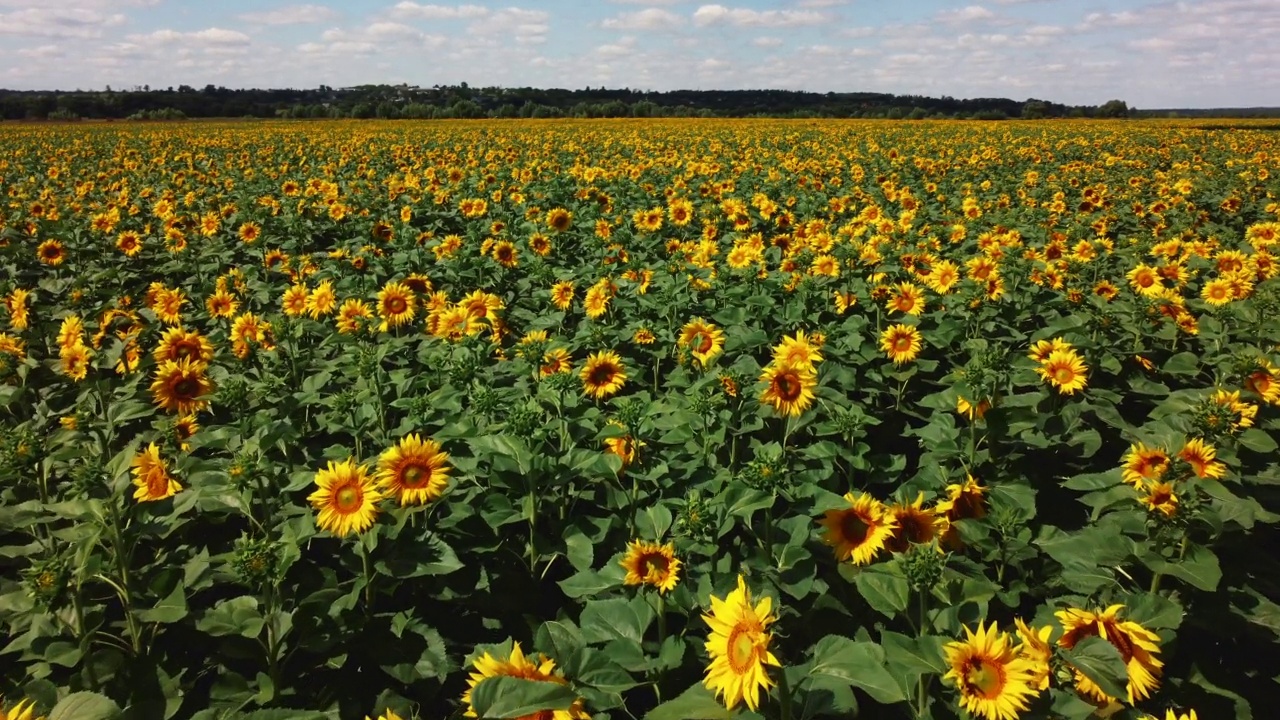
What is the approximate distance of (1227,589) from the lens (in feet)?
10.2

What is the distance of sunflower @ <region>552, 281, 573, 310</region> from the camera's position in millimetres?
6543

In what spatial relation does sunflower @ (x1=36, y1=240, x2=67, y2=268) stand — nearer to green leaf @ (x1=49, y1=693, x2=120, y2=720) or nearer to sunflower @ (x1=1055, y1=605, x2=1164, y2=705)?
green leaf @ (x1=49, y1=693, x2=120, y2=720)

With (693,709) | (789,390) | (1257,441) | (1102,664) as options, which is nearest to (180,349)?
(789,390)

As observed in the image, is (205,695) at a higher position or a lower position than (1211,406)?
lower

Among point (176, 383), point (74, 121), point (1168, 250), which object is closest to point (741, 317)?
point (176, 383)

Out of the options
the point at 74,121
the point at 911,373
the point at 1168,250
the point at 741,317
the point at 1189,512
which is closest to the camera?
the point at 1189,512

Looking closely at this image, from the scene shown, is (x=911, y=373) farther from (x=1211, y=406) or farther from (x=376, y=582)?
(x=376, y=582)

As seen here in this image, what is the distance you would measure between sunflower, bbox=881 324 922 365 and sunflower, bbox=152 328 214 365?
4.75 metres

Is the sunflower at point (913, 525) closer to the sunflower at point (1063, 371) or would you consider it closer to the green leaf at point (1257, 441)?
the green leaf at point (1257, 441)

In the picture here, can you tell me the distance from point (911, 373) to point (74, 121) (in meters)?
68.0

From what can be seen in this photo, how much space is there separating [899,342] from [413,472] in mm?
3780

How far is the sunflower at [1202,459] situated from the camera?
3.00m

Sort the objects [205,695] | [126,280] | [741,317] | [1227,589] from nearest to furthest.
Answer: [205,695] → [1227,589] → [741,317] → [126,280]

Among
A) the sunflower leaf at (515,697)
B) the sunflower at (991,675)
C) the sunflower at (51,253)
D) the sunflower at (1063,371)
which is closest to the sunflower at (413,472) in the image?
the sunflower leaf at (515,697)
